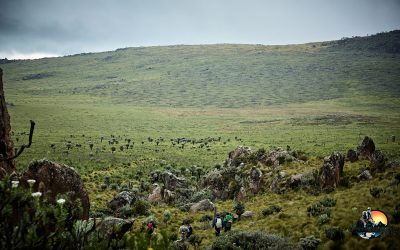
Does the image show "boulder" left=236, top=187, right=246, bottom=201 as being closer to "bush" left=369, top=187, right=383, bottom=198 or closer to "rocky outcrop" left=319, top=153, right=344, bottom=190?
"rocky outcrop" left=319, top=153, right=344, bottom=190

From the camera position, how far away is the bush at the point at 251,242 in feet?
58.0

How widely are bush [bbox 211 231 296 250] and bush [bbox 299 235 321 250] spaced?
2.54 feet

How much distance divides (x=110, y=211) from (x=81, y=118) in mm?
105029

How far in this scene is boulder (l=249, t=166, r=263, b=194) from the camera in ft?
108

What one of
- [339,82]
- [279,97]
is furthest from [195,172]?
[339,82]

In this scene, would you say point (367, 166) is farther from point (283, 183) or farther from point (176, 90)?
point (176, 90)

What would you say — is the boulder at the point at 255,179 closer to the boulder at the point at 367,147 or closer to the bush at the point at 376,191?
the boulder at the point at 367,147

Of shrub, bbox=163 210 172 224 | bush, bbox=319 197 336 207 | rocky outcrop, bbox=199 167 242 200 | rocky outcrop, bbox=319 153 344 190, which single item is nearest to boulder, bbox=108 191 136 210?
shrub, bbox=163 210 172 224

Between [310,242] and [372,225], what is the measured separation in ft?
10.2

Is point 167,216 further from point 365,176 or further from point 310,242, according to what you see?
point 365,176

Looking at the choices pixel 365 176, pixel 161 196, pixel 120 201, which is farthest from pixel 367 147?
pixel 120 201

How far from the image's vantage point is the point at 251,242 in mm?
18328

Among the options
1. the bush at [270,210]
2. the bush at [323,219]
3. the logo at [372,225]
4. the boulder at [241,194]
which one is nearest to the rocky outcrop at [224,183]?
the boulder at [241,194]

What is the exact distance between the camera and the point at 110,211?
93.8 ft
